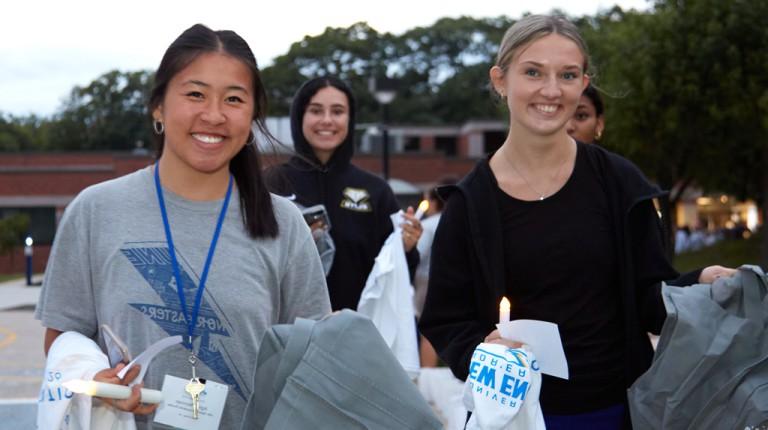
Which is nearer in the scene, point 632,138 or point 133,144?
point 632,138

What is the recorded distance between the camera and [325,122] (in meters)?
5.16

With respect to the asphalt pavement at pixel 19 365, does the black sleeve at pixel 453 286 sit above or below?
above

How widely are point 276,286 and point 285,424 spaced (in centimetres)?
53

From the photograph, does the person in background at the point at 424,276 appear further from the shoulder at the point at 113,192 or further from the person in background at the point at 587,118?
the shoulder at the point at 113,192

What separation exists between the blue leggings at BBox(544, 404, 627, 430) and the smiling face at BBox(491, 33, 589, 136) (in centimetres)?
86

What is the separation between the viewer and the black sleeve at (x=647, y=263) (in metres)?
2.79

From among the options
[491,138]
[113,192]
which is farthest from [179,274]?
[491,138]

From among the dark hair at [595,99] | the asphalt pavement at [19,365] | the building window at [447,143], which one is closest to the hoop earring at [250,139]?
the dark hair at [595,99]

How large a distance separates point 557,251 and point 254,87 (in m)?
1.01

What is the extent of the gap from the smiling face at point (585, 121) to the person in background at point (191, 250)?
227 centimetres

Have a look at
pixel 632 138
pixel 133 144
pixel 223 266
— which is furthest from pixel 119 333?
pixel 133 144

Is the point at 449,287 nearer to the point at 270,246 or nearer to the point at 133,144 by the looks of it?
the point at 270,246

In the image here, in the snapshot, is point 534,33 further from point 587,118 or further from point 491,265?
point 587,118

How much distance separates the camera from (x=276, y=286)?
101 inches
